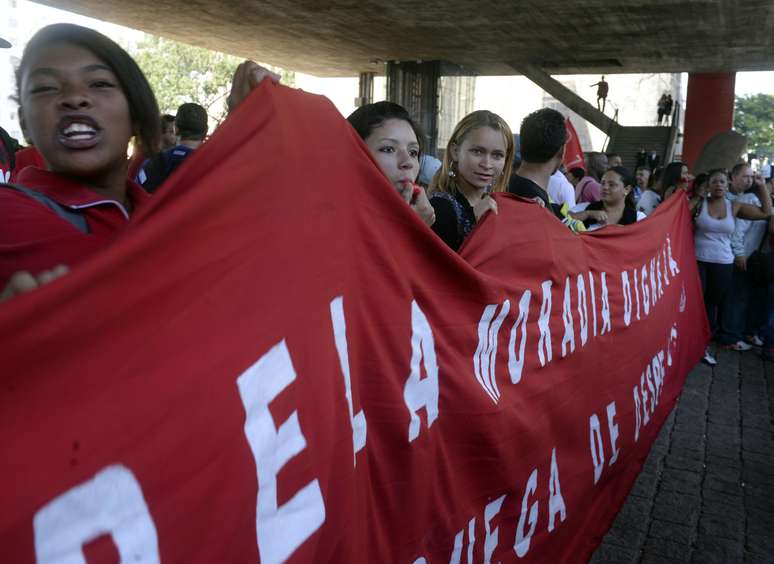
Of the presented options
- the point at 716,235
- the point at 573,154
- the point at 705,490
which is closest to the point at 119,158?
the point at 705,490

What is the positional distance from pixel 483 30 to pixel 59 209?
16602 mm

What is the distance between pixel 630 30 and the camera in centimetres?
1585

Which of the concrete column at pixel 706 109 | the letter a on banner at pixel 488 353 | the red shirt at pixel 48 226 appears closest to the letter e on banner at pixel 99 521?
the red shirt at pixel 48 226

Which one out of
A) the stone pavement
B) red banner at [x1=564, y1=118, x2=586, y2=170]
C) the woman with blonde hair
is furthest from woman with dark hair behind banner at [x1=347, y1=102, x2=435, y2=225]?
red banner at [x1=564, y1=118, x2=586, y2=170]

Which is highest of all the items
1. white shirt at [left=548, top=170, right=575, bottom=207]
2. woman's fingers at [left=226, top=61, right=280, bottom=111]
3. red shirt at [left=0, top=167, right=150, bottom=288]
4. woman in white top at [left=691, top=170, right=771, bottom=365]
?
woman's fingers at [left=226, top=61, right=280, bottom=111]

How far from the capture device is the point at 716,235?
6609 mm

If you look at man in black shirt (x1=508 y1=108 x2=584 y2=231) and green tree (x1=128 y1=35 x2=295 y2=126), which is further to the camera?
green tree (x1=128 y1=35 x2=295 y2=126)

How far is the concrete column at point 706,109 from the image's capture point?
20.1 meters

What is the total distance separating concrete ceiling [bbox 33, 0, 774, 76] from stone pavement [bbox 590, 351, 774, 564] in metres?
10.7

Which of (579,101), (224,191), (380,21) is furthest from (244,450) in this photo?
(579,101)

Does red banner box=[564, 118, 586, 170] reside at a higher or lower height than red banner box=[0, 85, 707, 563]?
higher

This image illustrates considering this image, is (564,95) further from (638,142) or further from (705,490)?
(705,490)

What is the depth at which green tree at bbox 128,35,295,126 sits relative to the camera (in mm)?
40594

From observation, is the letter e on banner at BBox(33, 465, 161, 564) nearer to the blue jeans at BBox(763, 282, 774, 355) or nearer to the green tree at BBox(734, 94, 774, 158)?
the blue jeans at BBox(763, 282, 774, 355)
